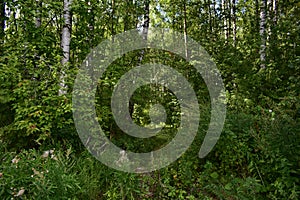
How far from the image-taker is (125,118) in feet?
19.8

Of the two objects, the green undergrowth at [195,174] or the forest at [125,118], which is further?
the forest at [125,118]

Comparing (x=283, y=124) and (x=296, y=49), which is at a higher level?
(x=296, y=49)

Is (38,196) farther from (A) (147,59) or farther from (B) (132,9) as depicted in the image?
(B) (132,9)

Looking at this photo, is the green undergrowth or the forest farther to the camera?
the forest

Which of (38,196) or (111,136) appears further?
(111,136)

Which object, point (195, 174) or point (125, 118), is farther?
point (125, 118)

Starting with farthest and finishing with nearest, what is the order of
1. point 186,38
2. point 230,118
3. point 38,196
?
point 186,38
point 230,118
point 38,196

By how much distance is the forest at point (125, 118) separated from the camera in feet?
9.96

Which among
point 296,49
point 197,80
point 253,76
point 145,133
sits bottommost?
point 145,133

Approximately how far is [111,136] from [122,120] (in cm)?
52

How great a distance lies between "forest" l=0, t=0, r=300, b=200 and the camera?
3.04 metres

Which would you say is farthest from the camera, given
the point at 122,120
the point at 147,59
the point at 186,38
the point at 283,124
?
the point at 186,38

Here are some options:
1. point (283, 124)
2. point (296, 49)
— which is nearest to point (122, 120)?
point (283, 124)

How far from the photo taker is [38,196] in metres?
2.48
